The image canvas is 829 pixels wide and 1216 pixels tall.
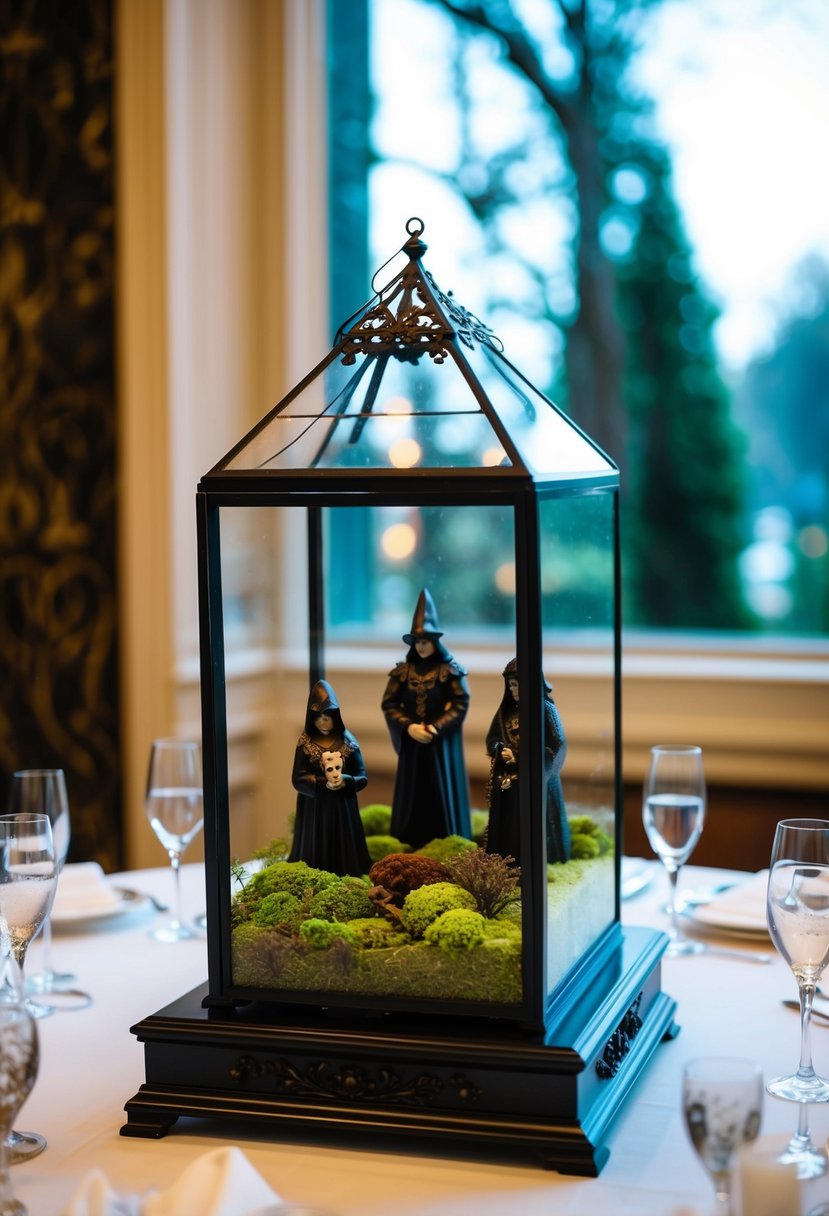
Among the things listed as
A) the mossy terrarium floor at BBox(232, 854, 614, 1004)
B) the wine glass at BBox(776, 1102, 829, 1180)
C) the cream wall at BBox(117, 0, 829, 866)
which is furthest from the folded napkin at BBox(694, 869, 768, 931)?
the cream wall at BBox(117, 0, 829, 866)

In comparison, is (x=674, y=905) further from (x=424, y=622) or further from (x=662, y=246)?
(x=662, y=246)

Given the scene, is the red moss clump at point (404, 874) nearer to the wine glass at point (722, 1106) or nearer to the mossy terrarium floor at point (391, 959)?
the mossy terrarium floor at point (391, 959)

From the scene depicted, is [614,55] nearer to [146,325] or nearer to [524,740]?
[146,325]

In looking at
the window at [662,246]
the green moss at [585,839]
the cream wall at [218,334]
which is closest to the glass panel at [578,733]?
the green moss at [585,839]

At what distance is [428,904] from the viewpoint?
128cm

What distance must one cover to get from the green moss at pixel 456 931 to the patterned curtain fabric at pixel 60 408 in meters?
2.42

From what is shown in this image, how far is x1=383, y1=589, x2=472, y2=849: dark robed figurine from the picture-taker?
5.12 feet

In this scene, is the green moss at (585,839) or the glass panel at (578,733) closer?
the glass panel at (578,733)

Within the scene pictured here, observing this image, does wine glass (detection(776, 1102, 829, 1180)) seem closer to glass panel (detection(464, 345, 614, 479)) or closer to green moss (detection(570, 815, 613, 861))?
green moss (detection(570, 815, 613, 861))

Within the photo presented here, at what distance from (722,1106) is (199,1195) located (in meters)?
0.39

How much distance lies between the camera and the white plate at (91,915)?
186cm

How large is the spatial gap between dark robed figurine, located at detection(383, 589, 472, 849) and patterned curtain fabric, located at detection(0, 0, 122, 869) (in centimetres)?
208

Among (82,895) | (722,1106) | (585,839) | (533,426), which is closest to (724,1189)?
(722,1106)

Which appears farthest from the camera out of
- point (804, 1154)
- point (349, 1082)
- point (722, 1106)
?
point (349, 1082)
